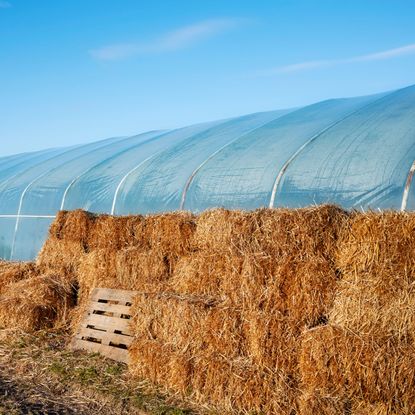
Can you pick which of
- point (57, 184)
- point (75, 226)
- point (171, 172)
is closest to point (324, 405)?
point (75, 226)

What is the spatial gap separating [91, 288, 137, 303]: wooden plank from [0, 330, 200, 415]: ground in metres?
0.88

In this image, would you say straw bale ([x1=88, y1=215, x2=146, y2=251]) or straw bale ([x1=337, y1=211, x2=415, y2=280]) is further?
straw bale ([x1=88, y1=215, x2=146, y2=251])

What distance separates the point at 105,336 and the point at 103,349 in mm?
205

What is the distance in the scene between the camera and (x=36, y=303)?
30.1 feet

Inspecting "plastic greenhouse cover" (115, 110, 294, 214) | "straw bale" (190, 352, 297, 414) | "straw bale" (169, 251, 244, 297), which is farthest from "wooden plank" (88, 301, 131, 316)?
"plastic greenhouse cover" (115, 110, 294, 214)

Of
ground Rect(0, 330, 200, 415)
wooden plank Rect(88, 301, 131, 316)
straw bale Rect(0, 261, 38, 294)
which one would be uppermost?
wooden plank Rect(88, 301, 131, 316)

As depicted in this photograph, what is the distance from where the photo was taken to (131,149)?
55.8 feet

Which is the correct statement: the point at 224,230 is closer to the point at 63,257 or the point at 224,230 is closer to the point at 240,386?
the point at 240,386

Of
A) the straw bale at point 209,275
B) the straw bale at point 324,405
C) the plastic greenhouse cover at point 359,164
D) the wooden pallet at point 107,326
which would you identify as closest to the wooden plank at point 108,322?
the wooden pallet at point 107,326

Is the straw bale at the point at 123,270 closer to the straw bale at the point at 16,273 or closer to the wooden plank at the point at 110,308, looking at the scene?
the wooden plank at the point at 110,308

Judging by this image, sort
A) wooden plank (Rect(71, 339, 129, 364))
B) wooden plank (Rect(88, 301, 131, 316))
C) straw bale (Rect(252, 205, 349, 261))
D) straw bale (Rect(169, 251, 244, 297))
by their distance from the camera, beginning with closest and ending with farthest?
straw bale (Rect(252, 205, 349, 261)), straw bale (Rect(169, 251, 244, 297)), wooden plank (Rect(71, 339, 129, 364)), wooden plank (Rect(88, 301, 131, 316))

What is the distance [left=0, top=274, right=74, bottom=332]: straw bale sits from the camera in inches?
354

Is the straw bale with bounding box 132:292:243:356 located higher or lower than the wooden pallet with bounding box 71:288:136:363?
higher

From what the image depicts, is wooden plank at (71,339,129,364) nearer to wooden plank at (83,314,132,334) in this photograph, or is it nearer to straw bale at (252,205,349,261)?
wooden plank at (83,314,132,334)
